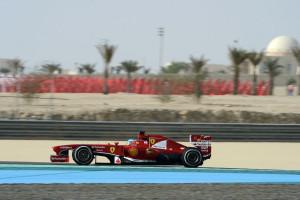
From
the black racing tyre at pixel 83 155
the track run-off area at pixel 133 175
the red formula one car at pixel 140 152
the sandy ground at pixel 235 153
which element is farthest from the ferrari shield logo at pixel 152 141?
the sandy ground at pixel 235 153

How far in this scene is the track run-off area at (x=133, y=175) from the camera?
11.1 m

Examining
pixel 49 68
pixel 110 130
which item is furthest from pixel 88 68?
pixel 110 130

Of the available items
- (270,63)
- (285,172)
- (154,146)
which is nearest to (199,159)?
(154,146)

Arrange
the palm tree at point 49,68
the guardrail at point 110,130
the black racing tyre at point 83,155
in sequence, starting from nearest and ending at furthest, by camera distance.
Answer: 1. the black racing tyre at point 83,155
2. the guardrail at point 110,130
3. the palm tree at point 49,68

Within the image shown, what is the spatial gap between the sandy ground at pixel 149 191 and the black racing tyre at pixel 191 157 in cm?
194

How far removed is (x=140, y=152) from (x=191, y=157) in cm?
99

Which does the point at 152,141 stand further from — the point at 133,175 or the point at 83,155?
the point at 83,155

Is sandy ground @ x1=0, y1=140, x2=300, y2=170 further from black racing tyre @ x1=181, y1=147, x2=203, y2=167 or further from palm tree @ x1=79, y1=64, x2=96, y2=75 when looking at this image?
palm tree @ x1=79, y1=64, x2=96, y2=75

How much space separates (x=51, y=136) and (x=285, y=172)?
751 centimetres


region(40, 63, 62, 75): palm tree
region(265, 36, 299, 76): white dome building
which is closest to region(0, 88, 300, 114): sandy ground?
region(40, 63, 62, 75): palm tree

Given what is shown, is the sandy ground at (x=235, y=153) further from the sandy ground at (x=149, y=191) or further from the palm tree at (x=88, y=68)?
the palm tree at (x=88, y=68)

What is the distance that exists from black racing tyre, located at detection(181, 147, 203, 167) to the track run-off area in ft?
0.42

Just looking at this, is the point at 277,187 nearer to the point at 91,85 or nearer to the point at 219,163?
the point at 219,163

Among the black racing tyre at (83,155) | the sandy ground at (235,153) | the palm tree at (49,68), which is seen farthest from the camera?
the palm tree at (49,68)
